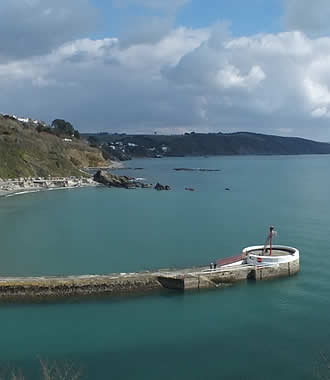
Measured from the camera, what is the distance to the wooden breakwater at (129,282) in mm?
→ 23391

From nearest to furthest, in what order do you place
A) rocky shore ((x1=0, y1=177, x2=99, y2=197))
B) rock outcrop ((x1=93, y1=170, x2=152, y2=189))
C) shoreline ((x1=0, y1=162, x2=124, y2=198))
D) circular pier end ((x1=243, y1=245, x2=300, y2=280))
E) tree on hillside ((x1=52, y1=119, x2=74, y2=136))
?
circular pier end ((x1=243, y1=245, x2=300, y2=280)), shoreline ((x1=0, y1=162, x2=124, y2=198)), rocky shore ((x1=0, y1=177, x2=99, y2=197)), rock outcrop ((x1=93, y1=170, x2=152, y2=189)), tree on hillside ((x1=52, y1=119, x2=74, y2=136))

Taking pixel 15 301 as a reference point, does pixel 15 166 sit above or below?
above

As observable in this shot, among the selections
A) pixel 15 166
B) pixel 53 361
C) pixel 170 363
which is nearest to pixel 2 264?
pixel 53 361

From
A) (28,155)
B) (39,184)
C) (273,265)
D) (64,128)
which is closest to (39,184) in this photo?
(39,184)

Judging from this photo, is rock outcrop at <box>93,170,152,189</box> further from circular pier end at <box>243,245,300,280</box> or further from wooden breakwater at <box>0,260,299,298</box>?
wooden breakwater at <box>0,260,299,298</box>

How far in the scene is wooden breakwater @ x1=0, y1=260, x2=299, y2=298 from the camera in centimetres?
2339

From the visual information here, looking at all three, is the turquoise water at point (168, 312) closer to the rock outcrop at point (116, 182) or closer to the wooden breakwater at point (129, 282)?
the wooden breakwater at point (129, 282)

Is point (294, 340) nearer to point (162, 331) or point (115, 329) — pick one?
point (162, 331)

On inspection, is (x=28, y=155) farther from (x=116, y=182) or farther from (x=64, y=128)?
(x=64, y=128)

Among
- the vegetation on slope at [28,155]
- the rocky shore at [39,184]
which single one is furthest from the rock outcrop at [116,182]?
the vegetation on slope at [28,155]

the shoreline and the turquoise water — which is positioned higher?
the shoreline

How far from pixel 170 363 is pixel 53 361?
14.6 ft

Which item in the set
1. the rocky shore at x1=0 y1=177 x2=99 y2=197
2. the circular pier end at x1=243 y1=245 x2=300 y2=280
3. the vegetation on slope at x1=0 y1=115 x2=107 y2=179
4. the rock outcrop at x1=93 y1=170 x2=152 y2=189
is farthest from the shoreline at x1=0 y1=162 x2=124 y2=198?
the circular pier end at x1=243 y1=245 x2=300 y2=280

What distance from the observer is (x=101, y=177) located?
284 ft
